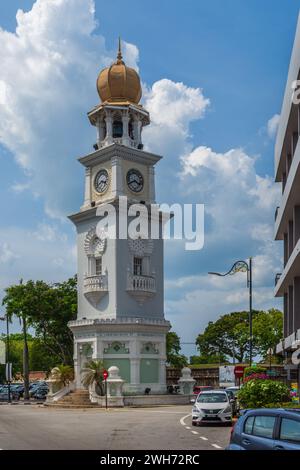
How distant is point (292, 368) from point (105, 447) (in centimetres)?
1405

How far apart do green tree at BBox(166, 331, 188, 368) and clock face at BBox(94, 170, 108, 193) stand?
28.8m

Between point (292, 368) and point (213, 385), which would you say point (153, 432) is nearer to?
point (292, 368)

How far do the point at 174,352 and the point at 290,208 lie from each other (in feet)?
193

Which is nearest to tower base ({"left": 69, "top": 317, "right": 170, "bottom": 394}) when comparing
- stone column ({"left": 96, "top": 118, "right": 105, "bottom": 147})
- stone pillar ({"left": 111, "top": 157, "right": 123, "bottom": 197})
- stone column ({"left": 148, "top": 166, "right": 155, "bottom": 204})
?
stone pillar ({"left": 111, "top": 157, "right": 123, "bottom": 197})

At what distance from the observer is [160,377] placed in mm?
56344

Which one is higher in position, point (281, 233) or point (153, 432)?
point (281, 233)

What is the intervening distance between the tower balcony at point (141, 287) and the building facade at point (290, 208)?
21.1m

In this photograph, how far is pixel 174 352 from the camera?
3398 inches

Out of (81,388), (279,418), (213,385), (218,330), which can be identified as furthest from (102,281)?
(218,330)

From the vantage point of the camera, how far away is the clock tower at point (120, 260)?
54.4 m

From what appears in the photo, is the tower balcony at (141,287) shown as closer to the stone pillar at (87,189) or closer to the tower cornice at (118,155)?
the stone pillar at (87,189)

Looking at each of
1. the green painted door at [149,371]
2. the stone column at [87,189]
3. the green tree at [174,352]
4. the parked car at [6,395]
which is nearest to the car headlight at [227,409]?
the green painted door at [149,371]

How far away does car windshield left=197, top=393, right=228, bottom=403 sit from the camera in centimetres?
3151

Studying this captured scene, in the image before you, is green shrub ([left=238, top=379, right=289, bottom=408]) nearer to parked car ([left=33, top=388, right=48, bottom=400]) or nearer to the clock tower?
the clock tower
